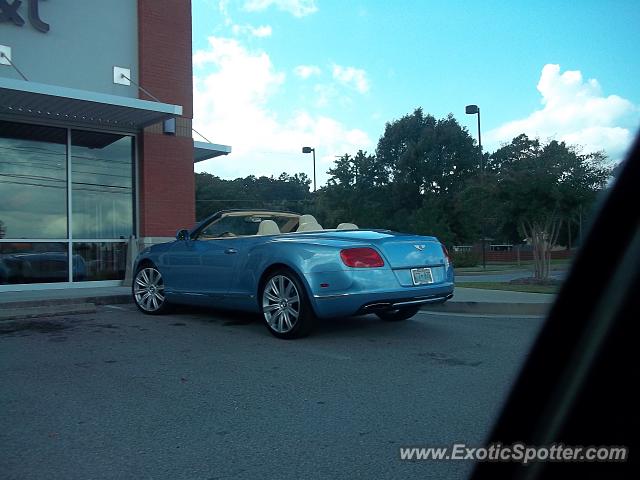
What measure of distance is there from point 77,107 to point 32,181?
1954mm

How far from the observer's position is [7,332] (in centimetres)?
775

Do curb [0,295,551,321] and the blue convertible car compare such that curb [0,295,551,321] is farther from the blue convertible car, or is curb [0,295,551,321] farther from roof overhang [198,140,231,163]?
roof overhang [198,140,231,163]

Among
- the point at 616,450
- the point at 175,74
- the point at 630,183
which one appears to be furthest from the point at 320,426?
the point at 175,74

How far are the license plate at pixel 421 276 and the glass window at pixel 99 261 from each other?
854cm

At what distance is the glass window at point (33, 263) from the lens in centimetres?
1185

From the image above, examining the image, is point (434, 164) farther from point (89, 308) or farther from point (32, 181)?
point (89, 308)

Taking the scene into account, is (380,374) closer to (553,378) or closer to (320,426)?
(320,426)

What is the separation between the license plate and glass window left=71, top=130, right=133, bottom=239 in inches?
338

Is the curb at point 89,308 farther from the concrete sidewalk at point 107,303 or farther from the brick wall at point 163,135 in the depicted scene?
the brick wall at point 163,135

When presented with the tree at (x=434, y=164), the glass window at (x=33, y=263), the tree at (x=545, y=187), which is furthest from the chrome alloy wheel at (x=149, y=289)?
the tree at (x=434, y=164)

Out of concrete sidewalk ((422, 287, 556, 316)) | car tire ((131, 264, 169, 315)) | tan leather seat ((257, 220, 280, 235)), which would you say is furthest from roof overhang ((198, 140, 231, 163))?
concrete sidewalk ((422, 287, 556, 316))

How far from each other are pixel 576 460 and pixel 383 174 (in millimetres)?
39962

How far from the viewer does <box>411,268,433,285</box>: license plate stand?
21.8 feet

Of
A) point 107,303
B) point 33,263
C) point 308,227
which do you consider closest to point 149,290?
point 107,303
